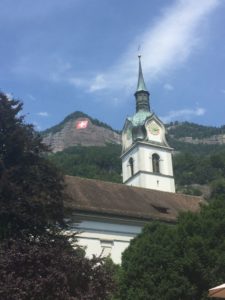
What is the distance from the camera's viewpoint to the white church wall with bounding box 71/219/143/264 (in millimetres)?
32709

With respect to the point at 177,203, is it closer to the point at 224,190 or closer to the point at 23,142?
the point at 23,142

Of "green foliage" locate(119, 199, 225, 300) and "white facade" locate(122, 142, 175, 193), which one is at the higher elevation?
"white facade" locate(122, 142, 175, 193)

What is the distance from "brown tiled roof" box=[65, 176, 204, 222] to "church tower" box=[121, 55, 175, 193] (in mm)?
15593

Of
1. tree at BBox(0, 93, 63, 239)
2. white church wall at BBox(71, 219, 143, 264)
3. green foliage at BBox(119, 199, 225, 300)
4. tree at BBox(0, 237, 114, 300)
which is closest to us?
tree at BBox(0, 237, 114, 300)

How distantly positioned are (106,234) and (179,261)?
11.1 m

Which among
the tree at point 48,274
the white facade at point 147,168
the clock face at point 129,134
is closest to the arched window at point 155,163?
the white facade at point 147,168

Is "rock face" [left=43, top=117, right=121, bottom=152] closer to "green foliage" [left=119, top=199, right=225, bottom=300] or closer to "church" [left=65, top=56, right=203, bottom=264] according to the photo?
"church" [left=65, top=56, right=203, bottom=264]

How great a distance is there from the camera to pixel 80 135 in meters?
189

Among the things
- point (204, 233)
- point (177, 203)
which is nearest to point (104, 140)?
point (177, 203)

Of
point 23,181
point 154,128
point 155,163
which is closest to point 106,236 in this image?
point 23,181

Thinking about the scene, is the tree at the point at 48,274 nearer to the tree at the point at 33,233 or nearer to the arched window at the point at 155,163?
the tree at the point at 33,233

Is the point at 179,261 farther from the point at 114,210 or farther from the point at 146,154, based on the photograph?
the point at 146,154

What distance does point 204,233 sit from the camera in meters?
24.2

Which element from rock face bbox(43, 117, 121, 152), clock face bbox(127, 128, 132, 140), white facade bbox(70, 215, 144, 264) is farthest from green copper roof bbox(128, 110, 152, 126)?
rock face bbox(43, 117, 121, 152)
